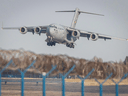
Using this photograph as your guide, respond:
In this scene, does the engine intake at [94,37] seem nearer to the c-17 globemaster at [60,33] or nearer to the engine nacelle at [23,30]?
the c-17 globemaster at [60,33]

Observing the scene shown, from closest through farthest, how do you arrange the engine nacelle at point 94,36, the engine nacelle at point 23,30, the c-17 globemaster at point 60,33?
the c-17 globemaster at point 60,33 < the engine nacelle at point 23,30 < the engine nacelle at point 94,36

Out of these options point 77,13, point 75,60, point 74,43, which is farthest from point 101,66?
point 74,43

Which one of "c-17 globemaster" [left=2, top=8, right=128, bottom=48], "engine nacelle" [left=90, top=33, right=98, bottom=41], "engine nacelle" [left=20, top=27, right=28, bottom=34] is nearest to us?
"c-17 globemaster" [left=2, top=8, right=128, bottom=48]

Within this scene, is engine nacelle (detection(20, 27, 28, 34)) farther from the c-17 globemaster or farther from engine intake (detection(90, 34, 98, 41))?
engine intake (detection(90, 34, 98, 41))

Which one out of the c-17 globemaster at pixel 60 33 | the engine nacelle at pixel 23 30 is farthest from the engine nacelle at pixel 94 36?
the engine nacelle at pixel 23 30

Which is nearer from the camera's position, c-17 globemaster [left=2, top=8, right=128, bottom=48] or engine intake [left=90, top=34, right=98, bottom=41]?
c-17 globemaster [left=2, top=8, right=128, bottom=48]

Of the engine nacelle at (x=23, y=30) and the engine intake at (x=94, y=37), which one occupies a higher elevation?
the engine nacelle at (x=23, y=30)

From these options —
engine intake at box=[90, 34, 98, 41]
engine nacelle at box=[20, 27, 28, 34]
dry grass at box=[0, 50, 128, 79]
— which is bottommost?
dry grass at box=[0, 50, 128, 79]

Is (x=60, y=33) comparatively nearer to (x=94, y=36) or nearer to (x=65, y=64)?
(x=94, y=36)

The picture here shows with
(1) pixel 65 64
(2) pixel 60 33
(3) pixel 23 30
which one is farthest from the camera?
(1) pixel 65 64

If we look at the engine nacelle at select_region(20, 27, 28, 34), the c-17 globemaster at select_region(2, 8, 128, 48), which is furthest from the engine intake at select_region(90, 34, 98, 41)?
the engine nacelle at select_region(20, 27, 28, 34)

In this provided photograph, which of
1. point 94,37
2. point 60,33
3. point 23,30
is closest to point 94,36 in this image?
point 94,37

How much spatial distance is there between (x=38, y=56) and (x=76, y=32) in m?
6.08

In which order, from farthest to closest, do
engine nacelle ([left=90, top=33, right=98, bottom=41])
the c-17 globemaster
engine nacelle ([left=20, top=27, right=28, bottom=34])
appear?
1. engine nacelle ([left=90, top=33, right=98, bottom=41])
2. engine nacelle ([left=20, top=27, right=28, bottom=34])
3. the c-17 globemaster
